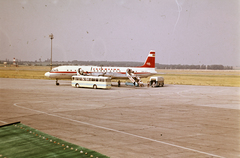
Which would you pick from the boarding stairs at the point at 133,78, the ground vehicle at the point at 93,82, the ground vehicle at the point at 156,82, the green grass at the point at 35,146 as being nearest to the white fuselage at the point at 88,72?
the boarding stairs at the point at 133,78

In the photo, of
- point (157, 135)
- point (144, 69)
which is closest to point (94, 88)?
point (144, 69)

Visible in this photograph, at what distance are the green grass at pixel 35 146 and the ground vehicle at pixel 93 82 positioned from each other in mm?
30781

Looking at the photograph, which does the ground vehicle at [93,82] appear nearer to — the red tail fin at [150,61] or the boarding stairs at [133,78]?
the boarding stairs at [133,78]

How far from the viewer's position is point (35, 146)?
40.2ft

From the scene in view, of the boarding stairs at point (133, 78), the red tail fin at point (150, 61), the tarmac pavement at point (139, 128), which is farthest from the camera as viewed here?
the red tail fin at point (150, 61)

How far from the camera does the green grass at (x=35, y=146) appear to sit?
1107 centimetres

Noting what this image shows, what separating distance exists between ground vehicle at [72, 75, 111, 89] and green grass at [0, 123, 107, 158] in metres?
30.8

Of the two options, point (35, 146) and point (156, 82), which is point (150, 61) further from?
point (35, 146)

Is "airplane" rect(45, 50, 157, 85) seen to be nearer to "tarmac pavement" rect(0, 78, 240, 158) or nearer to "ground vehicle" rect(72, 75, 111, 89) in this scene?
"ground vehicle" rect(72, 75, 111, 89)

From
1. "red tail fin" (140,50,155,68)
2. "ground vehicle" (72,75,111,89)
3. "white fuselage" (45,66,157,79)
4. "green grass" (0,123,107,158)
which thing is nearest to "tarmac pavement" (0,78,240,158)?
"green grass" (0,123,107,158)

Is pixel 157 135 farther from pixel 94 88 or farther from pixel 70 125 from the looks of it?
pixel 94 88

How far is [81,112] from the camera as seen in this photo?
23125 millimetres

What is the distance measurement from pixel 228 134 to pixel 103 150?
335 inches

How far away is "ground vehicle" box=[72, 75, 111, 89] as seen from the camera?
45.9 m
